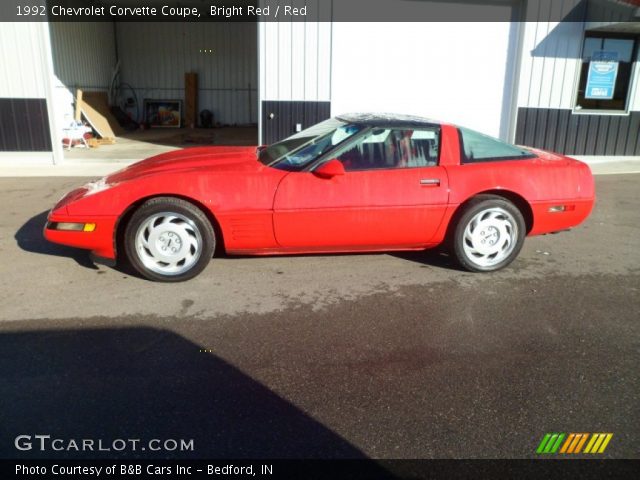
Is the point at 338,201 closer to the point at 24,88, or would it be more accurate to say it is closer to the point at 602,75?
the point at 24,88

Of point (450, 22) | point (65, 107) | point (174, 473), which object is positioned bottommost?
point (174, 473)

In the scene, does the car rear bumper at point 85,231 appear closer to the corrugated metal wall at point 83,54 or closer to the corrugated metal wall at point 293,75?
the corrugated metal wall at point 293,75

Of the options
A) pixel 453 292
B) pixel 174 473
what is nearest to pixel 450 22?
pixel 453 292

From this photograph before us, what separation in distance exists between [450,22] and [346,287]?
8400 millimetres

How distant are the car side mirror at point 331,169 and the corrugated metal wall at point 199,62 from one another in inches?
628

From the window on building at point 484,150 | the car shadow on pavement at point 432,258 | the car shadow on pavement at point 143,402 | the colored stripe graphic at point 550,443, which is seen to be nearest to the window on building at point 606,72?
the window on building at point 484,150

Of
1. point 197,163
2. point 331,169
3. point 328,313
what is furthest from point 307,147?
point 328,313

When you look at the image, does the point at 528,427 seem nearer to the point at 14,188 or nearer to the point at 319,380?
the point at 319,380

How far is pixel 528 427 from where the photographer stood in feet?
8.07

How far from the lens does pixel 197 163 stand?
4.38 m

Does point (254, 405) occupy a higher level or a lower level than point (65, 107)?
lower

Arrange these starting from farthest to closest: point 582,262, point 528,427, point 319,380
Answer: point 582,262 < point 319,380 < point 528,427

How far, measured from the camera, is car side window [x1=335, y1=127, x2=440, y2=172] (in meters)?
4.22

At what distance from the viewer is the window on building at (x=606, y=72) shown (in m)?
10.8
